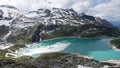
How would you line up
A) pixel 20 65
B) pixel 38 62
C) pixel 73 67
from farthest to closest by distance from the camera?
pixel 73 67, pixel 38 62, pixel 20 65

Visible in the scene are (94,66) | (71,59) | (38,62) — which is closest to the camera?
(38,62)

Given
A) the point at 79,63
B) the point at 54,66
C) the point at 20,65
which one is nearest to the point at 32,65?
the point at 20,65

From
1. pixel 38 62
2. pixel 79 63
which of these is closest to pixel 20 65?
pixel 38 62

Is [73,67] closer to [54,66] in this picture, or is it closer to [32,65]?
[54,66]

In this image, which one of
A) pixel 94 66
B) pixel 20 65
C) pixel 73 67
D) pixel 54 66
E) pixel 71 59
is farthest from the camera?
pixel 71 59

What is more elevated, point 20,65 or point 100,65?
point 20,65

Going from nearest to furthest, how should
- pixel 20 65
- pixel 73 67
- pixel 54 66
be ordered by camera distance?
1. pixel 20 65
2. pixel 54 66
3. pixel 73 67

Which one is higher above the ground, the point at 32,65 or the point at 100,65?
the point at 32,65

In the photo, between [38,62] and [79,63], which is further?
[79,63]

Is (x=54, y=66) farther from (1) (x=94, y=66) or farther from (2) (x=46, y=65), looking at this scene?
(1) (x=94, y=66)
